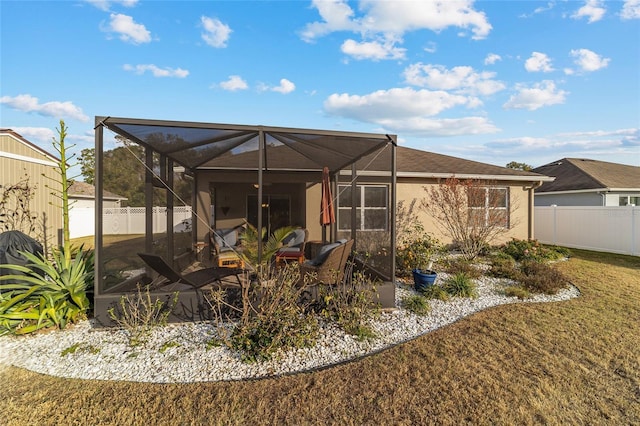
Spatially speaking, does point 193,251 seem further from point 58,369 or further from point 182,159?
point 58,369

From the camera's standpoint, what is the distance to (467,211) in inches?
392

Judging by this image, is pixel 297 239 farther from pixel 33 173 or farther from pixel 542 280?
pixel 33 173

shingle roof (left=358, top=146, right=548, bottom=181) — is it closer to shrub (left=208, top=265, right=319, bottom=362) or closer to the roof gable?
shrub (left=208, top=265, right=319, bottom=362)

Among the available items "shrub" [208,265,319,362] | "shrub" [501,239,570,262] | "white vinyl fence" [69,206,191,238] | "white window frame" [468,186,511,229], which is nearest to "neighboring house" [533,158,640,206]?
"white window frame" [468,186,511,229]

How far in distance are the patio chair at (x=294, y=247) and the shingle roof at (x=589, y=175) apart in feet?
49.3

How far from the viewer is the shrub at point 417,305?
5057 millimetres

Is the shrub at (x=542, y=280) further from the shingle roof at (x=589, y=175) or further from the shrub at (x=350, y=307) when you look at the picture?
the shingle roof at (x=589, y=175)

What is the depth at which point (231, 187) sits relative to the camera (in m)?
11.0

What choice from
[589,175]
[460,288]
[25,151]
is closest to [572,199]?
[589,175]

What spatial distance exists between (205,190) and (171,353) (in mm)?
6657

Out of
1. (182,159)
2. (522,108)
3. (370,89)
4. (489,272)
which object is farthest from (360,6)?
(522,108)

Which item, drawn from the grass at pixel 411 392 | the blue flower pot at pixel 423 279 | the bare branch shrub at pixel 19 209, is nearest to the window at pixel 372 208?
the blue flower pot at pixel 423 279

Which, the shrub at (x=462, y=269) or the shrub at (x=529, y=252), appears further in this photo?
the shrub at (x=529, y=252)

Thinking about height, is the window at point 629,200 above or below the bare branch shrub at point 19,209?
above
